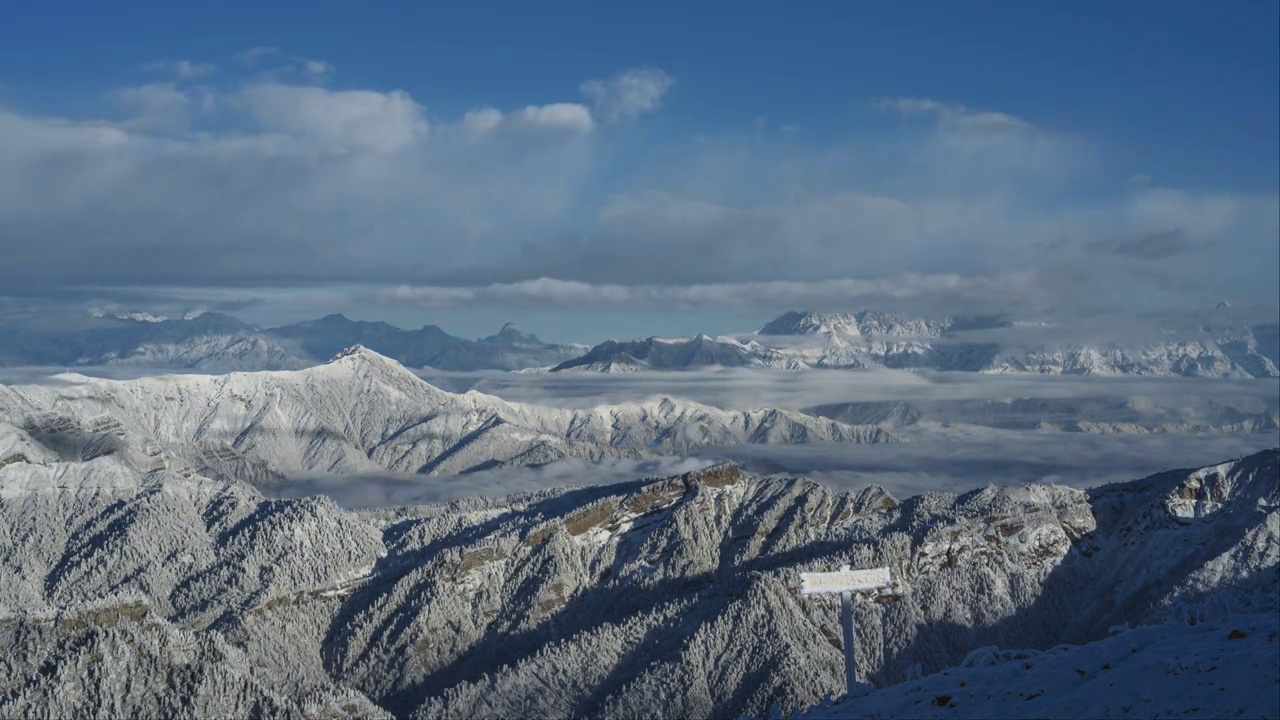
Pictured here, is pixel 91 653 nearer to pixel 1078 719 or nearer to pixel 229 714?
pixel 229 714

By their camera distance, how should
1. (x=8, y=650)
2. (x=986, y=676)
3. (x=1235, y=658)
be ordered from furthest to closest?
(x=8, y=650) < (x=986, y=676) < (x=1235, y=658)

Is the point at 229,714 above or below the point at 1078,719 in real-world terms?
below

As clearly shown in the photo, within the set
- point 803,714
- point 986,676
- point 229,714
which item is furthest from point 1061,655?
point 229,714

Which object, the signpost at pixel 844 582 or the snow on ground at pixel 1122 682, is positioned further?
the signpost at pixel 844 582

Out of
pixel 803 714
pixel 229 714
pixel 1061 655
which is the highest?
pixel 1061 655

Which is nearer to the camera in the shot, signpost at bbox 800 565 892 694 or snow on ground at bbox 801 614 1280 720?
snow on ground at bbox 801 614 1280 720

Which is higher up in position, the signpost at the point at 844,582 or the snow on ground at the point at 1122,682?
the snow on ground at the point at 1122,682

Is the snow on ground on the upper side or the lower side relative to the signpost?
upper

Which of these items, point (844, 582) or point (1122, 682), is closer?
point (1122, 682)
